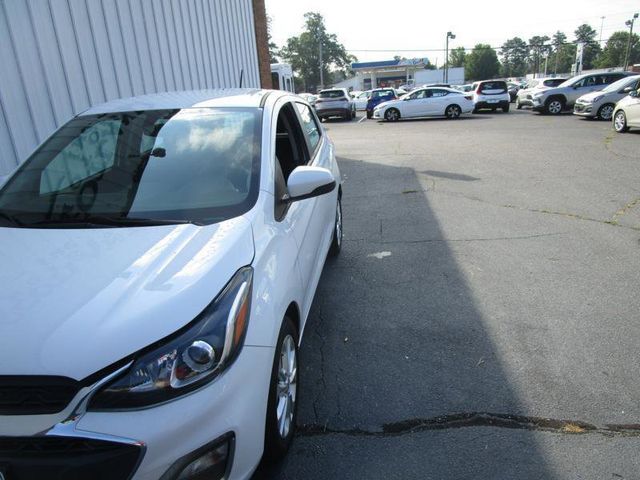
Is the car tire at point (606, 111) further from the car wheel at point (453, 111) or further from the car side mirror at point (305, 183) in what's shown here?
the car side mirror at point (305, 183)

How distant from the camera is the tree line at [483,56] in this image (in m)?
103

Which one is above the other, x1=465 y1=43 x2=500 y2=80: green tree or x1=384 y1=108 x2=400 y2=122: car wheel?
x1=465 y1=43 x2=500 y2=80: green tree

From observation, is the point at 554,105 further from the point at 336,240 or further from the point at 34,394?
the point at 34,394

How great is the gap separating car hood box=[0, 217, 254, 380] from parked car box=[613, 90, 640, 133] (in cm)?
1531

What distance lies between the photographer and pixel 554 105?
2238 centimetres

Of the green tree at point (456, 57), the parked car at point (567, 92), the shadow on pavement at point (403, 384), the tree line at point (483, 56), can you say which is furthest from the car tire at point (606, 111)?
the green tree at point (456, 57)

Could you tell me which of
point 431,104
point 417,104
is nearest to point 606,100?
point 431,104

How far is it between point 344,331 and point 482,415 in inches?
49.5

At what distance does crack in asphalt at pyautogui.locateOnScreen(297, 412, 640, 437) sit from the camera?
257 cm

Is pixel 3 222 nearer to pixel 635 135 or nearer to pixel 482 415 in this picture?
pixel 482 415

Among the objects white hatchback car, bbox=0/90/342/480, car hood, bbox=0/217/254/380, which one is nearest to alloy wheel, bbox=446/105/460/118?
white hatchback car, bbox=0/90/342/480

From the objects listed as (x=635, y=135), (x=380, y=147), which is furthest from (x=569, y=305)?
(x=635, y=135)

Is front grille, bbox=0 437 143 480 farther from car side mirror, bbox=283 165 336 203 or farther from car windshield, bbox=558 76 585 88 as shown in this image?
car windshield, bbox=558 76 585 88

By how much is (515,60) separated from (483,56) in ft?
106
